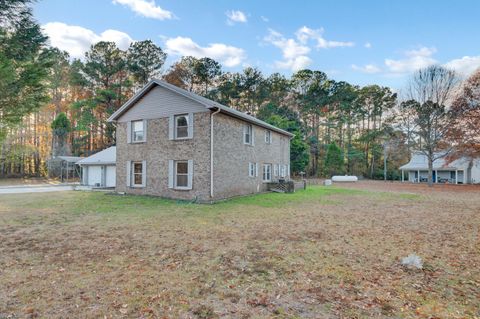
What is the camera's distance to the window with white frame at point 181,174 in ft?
46.2

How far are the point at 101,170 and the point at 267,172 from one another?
14977mm

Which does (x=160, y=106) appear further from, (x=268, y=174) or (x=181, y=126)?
(x=268, y=174)

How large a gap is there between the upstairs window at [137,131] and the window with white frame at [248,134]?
6.30 meters

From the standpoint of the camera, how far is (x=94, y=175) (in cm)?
2366

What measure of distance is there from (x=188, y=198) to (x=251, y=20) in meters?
12.2

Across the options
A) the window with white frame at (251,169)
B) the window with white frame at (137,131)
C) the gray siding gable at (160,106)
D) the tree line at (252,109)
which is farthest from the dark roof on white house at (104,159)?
the window with white frame at (251,169)

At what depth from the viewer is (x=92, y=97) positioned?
34.9 meters

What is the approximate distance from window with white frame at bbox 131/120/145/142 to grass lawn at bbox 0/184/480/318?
24.8ft

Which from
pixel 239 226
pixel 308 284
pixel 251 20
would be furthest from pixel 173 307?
pixel 251 20

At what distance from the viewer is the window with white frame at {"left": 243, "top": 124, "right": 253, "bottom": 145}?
53.7ft

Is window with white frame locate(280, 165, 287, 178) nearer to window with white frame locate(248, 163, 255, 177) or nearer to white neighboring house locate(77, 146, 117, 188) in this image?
window with white frame locate(248, 163, 255, 177)

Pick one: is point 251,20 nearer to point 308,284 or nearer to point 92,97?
point 308,284

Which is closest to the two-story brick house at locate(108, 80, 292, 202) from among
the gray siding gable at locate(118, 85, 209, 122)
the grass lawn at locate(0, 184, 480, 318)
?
the gray siding gable at locate(118, 85, 209, 122)

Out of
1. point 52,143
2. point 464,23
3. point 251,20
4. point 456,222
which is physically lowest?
point 456,222
